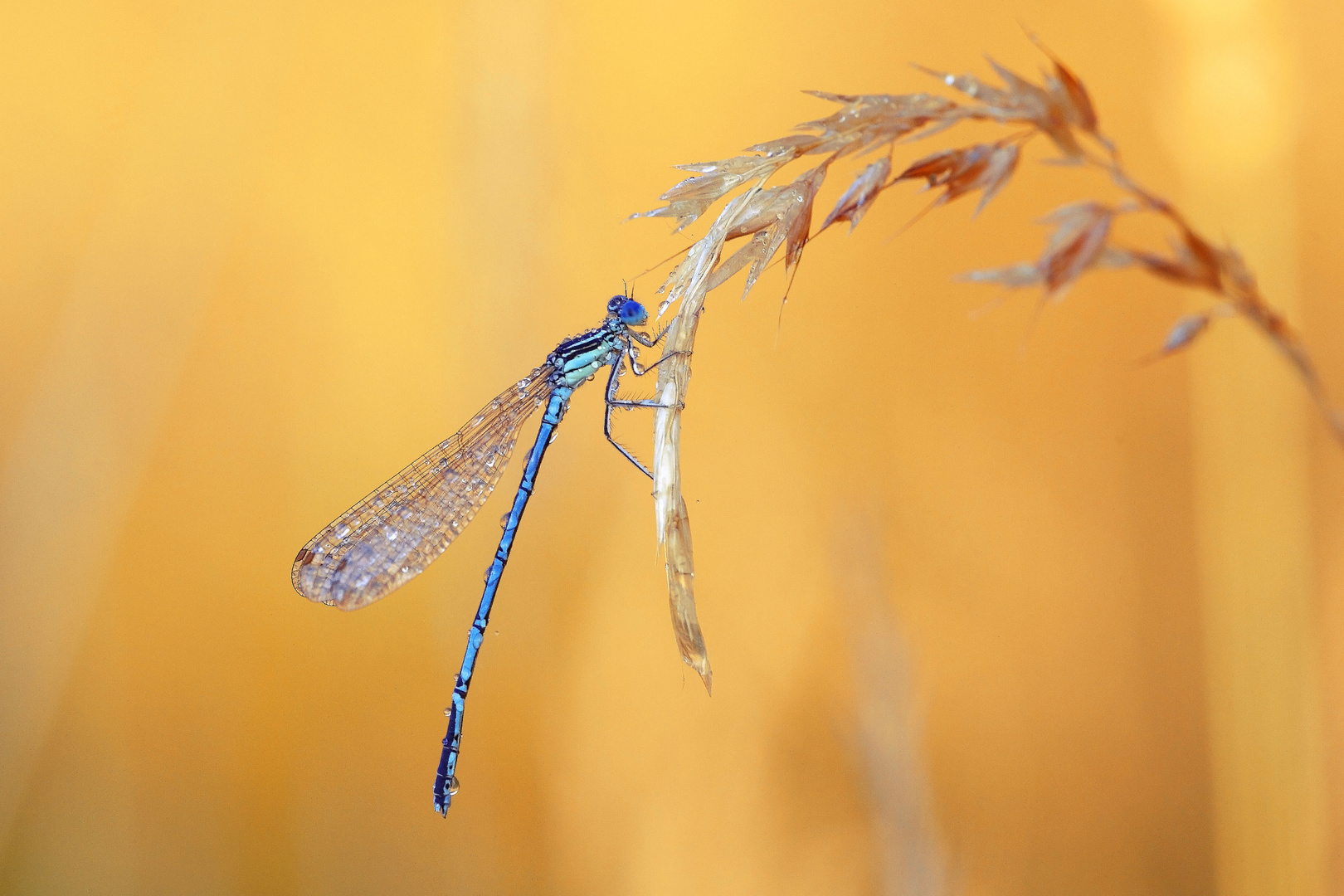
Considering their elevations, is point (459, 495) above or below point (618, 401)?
below

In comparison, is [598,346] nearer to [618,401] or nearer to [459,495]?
[618,401]

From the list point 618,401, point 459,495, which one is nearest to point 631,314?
point 618,401

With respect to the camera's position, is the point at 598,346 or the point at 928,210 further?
the point at 598,346

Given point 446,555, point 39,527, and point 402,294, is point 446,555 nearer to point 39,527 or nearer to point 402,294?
point 402,294

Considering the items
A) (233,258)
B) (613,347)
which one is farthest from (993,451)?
(233,258)

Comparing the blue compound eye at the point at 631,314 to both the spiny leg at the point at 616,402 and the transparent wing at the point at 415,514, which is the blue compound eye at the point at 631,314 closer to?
the spiny leg at the point at 616,402

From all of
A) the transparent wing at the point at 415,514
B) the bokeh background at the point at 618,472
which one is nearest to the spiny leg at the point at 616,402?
the transparent wing at the point at 415,514

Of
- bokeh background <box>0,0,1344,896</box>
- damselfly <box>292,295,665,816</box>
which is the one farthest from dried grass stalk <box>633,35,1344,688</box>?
bokeh background <box>0,0,1344,896</box>

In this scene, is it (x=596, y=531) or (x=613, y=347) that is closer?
(x=613, y=347)
